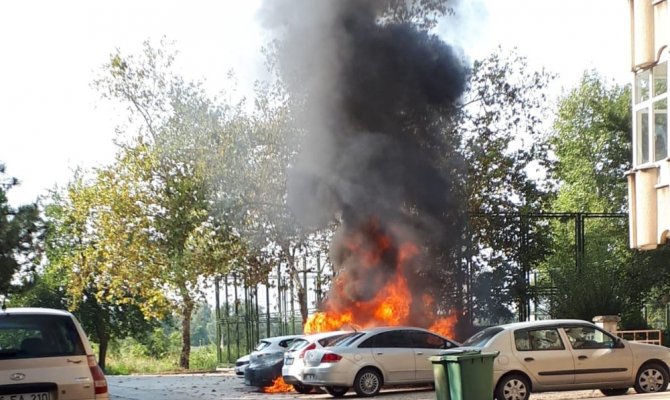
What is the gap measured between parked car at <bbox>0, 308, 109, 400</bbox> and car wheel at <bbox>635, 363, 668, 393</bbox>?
11522 millimetres

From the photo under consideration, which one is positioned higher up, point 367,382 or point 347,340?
point 347,340

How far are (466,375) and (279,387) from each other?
10.0 m

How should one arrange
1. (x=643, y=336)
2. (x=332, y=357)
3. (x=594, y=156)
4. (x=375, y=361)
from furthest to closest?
(x=594, y=156)
(x=643, y=336)
(x=375, y=361)
(x=332, y=357)

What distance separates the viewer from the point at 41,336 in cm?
1006

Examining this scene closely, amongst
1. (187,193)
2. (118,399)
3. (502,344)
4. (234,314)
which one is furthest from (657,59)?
(234,314)

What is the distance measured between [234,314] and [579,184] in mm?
23622

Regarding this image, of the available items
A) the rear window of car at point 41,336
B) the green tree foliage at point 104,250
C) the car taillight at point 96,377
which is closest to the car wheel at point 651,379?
the car taillight at point 96,377

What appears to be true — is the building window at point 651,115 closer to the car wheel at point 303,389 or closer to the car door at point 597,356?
the car door at point 597,356

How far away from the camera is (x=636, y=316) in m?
30.9

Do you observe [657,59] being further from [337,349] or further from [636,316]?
[636,316]

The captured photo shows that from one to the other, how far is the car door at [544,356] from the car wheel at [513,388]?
200 millimetres

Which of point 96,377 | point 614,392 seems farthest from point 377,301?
point 96,377

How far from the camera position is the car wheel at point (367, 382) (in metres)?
20.3

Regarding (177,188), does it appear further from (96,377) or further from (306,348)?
(96,377)
